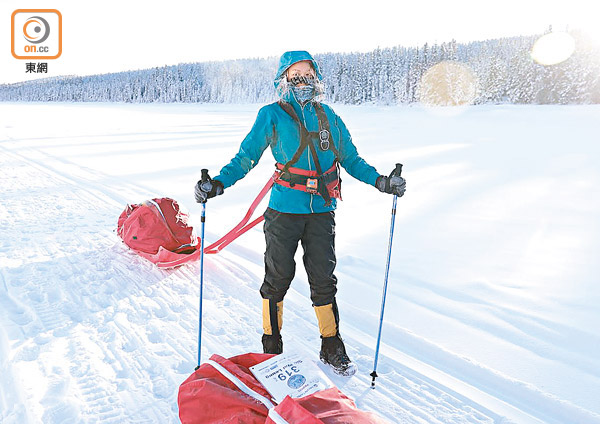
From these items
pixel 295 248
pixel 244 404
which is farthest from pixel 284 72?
pixel 244 404

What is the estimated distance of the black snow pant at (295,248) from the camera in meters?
2.69

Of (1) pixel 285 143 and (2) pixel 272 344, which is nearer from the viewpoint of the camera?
(1) pixel 285 143

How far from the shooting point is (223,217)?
623 centimetres

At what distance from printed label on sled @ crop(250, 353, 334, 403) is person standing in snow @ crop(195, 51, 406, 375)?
649 mm

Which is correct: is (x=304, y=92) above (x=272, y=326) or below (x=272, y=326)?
above

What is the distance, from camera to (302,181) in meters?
2.61

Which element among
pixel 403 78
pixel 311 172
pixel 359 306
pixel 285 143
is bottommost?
pixel 359 306

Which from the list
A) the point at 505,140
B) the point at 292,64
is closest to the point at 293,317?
the point at 292,64

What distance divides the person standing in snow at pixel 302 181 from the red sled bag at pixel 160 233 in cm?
172

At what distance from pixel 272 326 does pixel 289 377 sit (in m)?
0.80

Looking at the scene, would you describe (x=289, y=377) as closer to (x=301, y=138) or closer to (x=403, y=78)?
(x=301, y=138)

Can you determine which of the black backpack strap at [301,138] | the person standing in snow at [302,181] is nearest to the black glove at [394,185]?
the person standing in snow at [302,181]

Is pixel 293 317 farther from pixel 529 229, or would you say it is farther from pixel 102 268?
pixel 529 229

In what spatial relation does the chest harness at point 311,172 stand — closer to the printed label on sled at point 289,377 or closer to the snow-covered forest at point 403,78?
the printed label on sled at point 289,377
